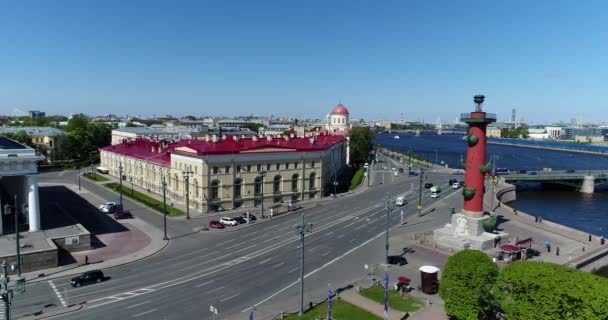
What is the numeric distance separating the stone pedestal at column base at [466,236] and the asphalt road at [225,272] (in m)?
6.09

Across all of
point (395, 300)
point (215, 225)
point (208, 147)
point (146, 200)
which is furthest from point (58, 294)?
point (146, 200)

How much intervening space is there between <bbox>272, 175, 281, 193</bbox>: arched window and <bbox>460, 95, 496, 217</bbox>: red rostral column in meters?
33.4

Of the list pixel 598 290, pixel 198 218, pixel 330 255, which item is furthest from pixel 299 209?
pixel 598 290

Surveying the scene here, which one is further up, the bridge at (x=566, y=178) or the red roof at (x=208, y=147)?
the red roof at (x=208, y=147)

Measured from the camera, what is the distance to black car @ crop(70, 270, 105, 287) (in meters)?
36.8

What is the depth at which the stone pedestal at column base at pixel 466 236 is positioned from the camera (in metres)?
49.2

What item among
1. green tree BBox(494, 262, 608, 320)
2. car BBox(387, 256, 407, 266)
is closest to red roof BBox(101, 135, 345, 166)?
car BBox(387, 256, 407, 266)

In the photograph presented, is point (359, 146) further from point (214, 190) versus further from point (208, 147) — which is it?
point (214, 190)

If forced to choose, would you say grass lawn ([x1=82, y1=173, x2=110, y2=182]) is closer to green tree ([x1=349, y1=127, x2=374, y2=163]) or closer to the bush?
the bush

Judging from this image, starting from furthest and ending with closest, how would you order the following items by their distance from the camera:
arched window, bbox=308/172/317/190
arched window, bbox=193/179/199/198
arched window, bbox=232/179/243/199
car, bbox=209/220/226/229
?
1. arched window, bbox=308/172/317/190
2. arched window, bbox=232/179/243/199
3. arched window, bbox=193/179/199/198
4. car, bbox=209/220/226/229

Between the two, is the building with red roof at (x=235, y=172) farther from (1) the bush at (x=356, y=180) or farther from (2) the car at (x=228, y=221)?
(1) the bush at (x=356, y=180)

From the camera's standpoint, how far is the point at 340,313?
1248 inches

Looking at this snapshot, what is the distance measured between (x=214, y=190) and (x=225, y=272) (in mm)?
29097

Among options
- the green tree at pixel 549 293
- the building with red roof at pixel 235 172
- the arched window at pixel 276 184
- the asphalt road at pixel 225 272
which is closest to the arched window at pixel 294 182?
the building with red roof at pixel 235 172
